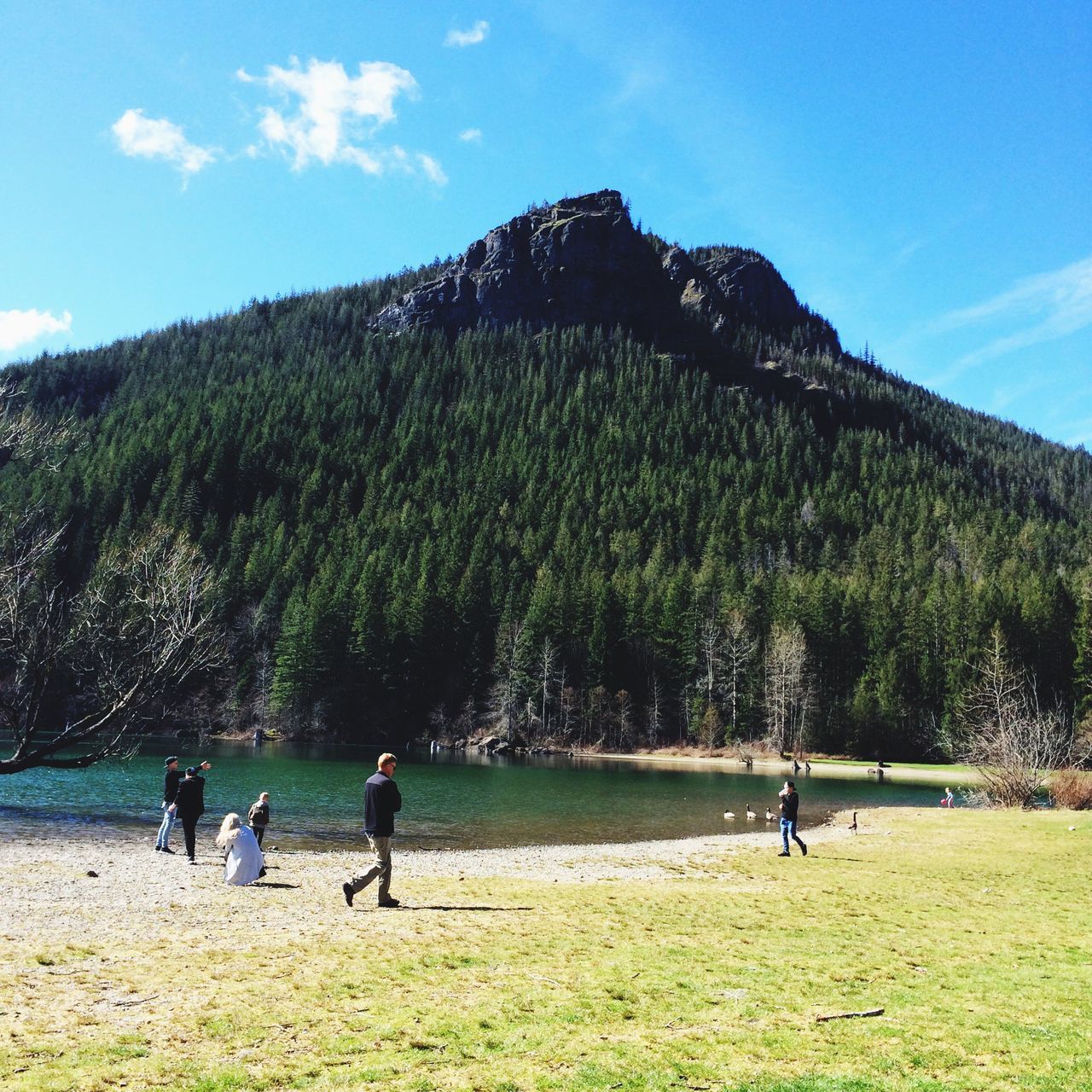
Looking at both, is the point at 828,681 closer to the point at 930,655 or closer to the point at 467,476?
the point at 930,655

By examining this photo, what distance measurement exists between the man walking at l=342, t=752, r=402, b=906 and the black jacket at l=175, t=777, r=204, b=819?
8.02 m

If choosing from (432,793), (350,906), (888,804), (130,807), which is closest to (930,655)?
(888,804)

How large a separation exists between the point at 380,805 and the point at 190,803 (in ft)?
30.4

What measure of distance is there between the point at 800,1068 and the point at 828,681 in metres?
100

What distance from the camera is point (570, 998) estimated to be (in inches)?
357

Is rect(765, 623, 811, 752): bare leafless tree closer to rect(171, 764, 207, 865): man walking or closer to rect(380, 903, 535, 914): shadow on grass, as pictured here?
rect(171, 764, 207, 865): man walking

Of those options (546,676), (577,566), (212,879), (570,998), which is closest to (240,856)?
(212,879)

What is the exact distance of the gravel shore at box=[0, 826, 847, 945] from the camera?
13.1 metres

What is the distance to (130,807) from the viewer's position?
33.9 m

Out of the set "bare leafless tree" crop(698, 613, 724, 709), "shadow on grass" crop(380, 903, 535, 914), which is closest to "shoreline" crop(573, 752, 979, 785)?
"bare leafless tree" crop(698, 613, 724, 709)

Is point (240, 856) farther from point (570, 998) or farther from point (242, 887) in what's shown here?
point (570, 998)

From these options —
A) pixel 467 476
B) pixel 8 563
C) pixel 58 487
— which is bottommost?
pixel 8 563

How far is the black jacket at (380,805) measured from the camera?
14.6m

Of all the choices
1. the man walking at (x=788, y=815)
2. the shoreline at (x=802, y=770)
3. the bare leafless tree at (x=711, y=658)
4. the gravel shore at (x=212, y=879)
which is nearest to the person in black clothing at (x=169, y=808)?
the gravel shore at (x=212, y=879)
